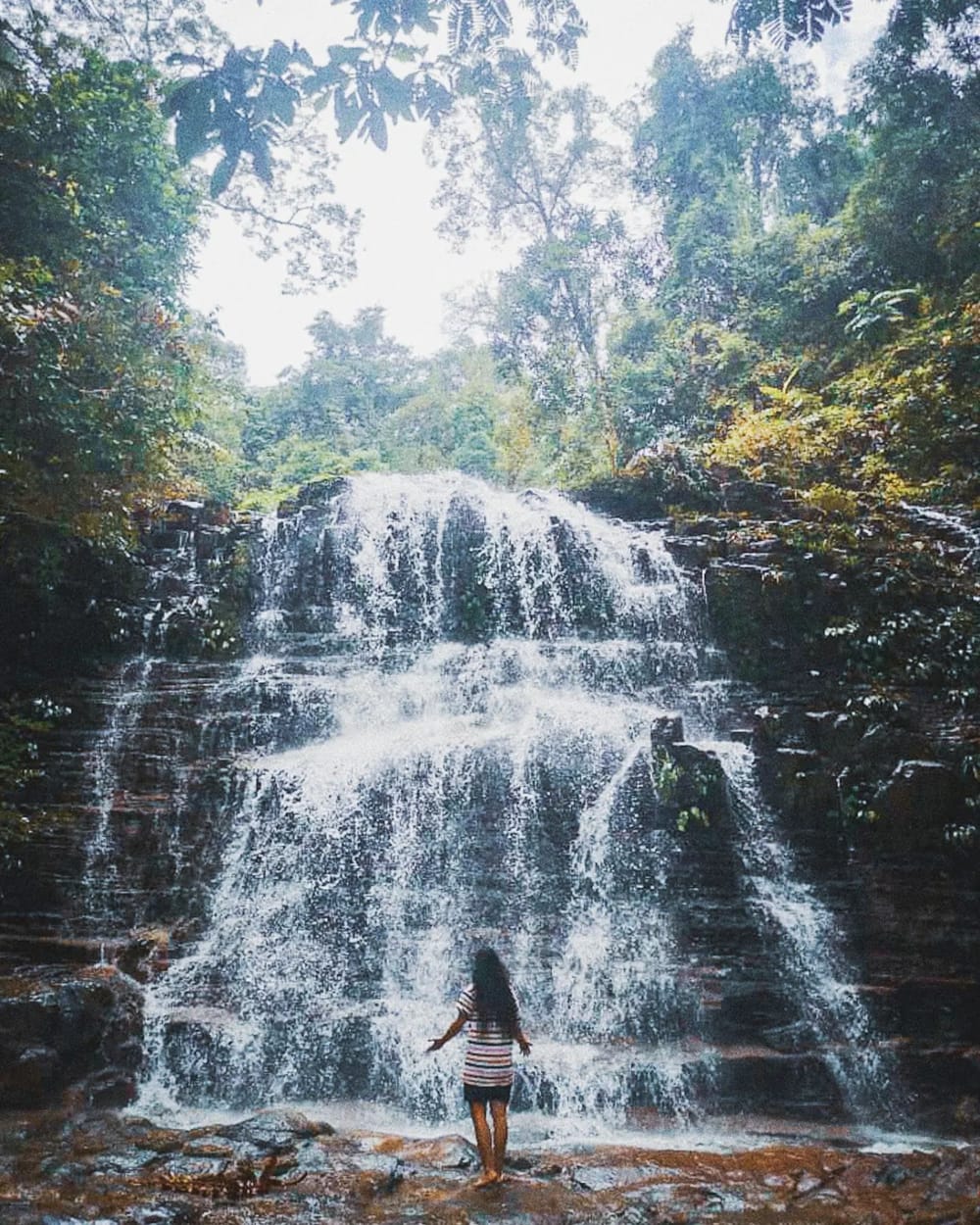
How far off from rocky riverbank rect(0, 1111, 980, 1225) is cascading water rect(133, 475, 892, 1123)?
1163 mm

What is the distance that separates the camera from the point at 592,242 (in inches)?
916

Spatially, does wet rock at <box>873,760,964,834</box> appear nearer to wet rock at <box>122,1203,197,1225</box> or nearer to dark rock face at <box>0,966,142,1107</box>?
wet rock at <box>122,1203,197,1225</box>

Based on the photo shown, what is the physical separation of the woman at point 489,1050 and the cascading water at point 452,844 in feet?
6.66

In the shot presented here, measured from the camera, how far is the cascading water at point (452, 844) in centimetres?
725

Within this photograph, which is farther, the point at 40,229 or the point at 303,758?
the point at 40,229

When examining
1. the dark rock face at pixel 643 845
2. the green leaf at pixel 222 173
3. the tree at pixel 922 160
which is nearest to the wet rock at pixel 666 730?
the dark rock face at pixel 643 845

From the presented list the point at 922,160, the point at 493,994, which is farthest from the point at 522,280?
the point at 493,994

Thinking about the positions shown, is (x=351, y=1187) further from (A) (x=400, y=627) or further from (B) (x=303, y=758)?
(A) (x=400, y=627)

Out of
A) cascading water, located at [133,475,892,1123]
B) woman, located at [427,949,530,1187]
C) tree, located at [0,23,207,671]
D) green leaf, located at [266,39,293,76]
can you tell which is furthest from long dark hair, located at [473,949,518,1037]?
tree, located at [0,23,207,671]

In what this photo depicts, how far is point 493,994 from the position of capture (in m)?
4.96

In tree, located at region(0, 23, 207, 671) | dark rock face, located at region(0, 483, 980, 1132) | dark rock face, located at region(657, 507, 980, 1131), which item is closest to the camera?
dark rock face, located at region(0, 483, 980, 1132)

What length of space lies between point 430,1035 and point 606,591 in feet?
24.3

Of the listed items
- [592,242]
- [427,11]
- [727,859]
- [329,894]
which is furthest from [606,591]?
[592,242]

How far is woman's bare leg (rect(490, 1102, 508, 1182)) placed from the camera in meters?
4.96
